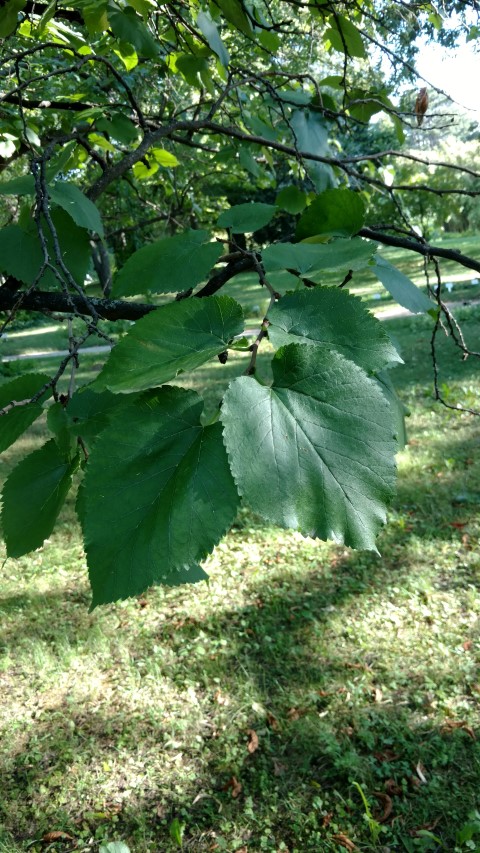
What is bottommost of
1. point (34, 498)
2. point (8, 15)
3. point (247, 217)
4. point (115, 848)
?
point (115, 848)

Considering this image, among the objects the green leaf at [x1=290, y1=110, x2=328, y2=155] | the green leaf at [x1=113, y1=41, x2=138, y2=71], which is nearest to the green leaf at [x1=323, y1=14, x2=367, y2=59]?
the green leaf at [x1=290, y1=110, x2=328, y2=155]

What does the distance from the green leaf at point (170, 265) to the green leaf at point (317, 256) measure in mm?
67

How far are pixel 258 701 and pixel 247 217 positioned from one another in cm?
251

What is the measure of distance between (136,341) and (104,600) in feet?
0.63

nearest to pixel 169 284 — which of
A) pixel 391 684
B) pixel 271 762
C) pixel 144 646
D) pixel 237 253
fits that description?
pixel 237 253

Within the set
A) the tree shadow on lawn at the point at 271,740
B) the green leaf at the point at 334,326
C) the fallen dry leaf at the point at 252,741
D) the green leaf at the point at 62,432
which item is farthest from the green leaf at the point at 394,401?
the fallen dry leaf at the point at 252,741

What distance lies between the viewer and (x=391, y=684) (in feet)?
9.40

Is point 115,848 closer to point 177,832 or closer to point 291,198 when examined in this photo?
point 177,832

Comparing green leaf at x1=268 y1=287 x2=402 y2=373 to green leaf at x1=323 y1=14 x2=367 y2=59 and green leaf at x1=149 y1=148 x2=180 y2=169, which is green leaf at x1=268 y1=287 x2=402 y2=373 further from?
green leaf at x1=149 y1=148 x2=180 y2=169

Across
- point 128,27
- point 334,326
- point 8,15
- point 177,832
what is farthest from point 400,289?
point 177,832

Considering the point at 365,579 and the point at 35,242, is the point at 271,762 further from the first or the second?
the point at 35,242

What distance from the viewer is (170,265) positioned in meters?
0.67

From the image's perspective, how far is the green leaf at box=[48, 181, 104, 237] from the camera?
2.69 ft

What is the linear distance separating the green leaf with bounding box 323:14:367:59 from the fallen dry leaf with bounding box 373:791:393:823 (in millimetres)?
2484
